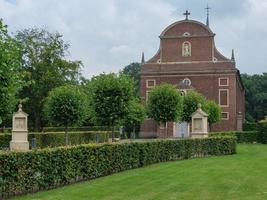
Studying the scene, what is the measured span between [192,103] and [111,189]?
31588mm

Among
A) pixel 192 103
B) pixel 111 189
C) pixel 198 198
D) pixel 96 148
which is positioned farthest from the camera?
pixel 192 103

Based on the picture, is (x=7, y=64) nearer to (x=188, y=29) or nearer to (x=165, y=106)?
(x=165, y=106)

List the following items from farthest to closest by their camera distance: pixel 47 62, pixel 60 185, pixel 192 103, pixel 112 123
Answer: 1. pixel 47 62
2. pixel 192 103
3. pixel 112 123
4. pixel 60 185

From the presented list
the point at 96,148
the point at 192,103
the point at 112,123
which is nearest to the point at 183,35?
the point at 192,103

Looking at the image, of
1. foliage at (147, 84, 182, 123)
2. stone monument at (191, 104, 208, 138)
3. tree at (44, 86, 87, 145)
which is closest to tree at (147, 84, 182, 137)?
foliage at (147, 84, 182, 123)

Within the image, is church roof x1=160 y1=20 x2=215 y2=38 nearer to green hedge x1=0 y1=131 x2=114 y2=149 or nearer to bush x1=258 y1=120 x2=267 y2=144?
bush x1=258 y1=120 x2=267 y2=144

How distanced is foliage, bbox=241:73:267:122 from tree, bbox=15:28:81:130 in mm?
40563

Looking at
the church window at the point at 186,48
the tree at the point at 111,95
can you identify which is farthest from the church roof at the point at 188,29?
the tree at the point at 111,95

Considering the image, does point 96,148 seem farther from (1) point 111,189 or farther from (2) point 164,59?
(2) point 164,59

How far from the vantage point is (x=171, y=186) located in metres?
13.6

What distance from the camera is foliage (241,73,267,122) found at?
267ft

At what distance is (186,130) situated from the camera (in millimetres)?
58688

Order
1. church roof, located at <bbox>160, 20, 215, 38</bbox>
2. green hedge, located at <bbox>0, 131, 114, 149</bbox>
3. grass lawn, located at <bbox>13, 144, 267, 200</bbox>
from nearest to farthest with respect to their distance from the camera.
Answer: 1. grass lawn, located at <bbox>13, 144, 267, 200</bbox>
2. green hedge, located at <bbox>0, 131, 114, 149</bbox>
3. church roof, located at <bbox>160, 20, 215, 38</bbox>

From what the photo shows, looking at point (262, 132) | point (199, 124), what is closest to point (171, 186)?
point (199, 124)
